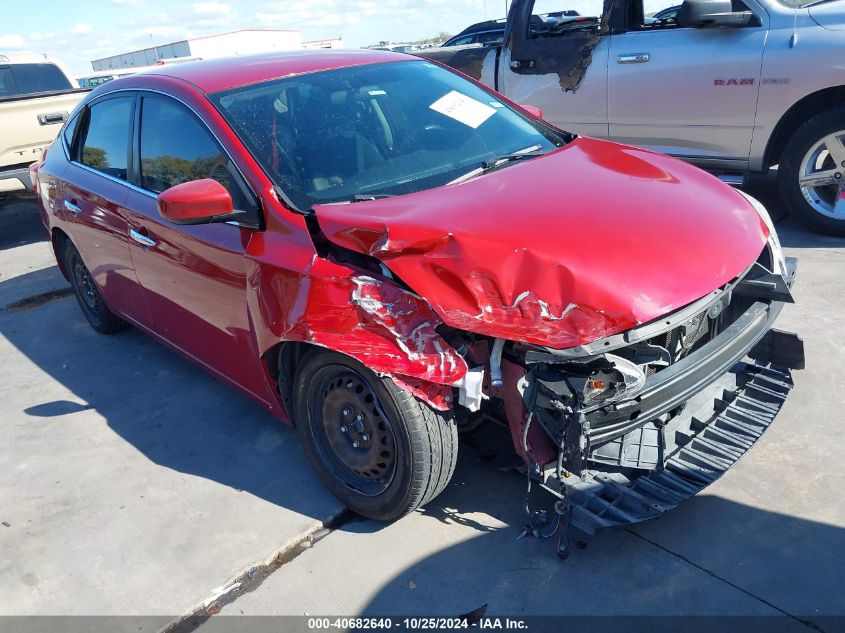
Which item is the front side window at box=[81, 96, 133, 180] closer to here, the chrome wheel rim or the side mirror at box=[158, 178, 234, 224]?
the side mirror at box=[158, 178, 234, 224]

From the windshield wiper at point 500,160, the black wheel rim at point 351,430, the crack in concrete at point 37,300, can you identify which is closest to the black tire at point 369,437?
the black wheel rim at point 351,430

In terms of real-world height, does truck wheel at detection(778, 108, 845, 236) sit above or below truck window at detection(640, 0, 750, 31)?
below

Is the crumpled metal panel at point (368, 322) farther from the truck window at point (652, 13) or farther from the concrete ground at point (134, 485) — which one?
the truck window at point (652, 13)

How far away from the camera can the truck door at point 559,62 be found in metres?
5.82

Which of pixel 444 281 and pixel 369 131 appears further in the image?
pixel 369 131

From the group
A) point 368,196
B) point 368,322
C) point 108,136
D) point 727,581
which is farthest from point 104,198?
point 727,581

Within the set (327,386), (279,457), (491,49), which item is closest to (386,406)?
(327,386)

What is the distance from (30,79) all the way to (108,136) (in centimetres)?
597

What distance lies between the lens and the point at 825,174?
496 cm

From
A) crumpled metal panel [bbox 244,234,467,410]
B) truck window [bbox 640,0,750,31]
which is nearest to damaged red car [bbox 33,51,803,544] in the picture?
crumpled metal panel [bbox 244,234,467,410]

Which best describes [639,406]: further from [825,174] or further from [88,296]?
[88,296]

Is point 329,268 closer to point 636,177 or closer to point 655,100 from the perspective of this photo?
point 636,177

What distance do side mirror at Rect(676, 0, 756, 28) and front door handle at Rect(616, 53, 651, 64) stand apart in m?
0.44

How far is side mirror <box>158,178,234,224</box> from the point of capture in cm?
271
